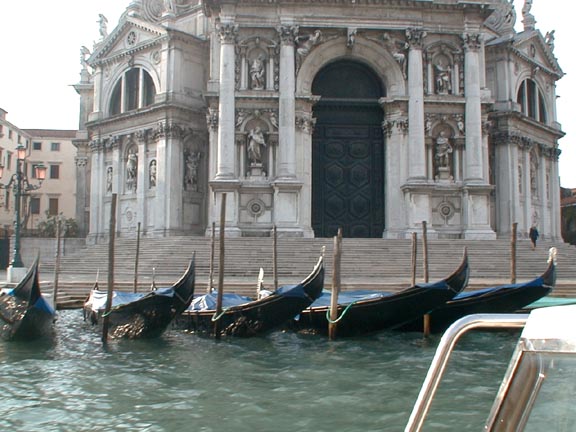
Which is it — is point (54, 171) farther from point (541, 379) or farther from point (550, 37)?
point (541, 379)

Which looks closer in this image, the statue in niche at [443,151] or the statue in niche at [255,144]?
A: the statue in niche at [255,144]

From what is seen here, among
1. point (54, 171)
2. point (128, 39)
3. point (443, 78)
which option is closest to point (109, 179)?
point (128, 39)

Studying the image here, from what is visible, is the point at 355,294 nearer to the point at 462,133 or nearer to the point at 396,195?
the point at 396,195

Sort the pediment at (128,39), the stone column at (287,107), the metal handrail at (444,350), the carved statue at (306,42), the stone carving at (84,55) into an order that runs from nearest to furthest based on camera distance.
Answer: the metal handrail at (444,350), the stone column at (287,107), the carved statue at (306,42), the pediment at (128,39), the stone carving at (84,55)

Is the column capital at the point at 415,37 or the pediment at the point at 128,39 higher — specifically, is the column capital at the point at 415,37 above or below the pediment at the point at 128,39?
below

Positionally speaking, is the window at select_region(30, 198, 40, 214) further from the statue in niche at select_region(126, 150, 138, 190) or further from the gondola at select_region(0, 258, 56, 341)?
the gondola at select_region(0, 258, 56, 341)

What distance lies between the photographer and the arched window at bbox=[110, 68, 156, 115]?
1962 cm

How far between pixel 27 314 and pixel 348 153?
36.1 ft

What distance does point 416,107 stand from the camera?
16516 mm

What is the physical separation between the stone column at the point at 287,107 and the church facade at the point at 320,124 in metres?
0.03

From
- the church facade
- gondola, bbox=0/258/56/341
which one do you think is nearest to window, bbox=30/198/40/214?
the church facade

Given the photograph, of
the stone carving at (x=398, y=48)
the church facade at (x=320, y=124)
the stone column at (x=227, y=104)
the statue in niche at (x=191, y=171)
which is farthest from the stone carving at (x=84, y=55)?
the stone carving at (x=398, y=48)

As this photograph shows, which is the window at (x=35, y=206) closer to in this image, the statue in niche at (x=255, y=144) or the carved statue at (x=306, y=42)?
the statue in niche at (x=255, y=144)

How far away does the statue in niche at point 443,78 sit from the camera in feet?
55.9
